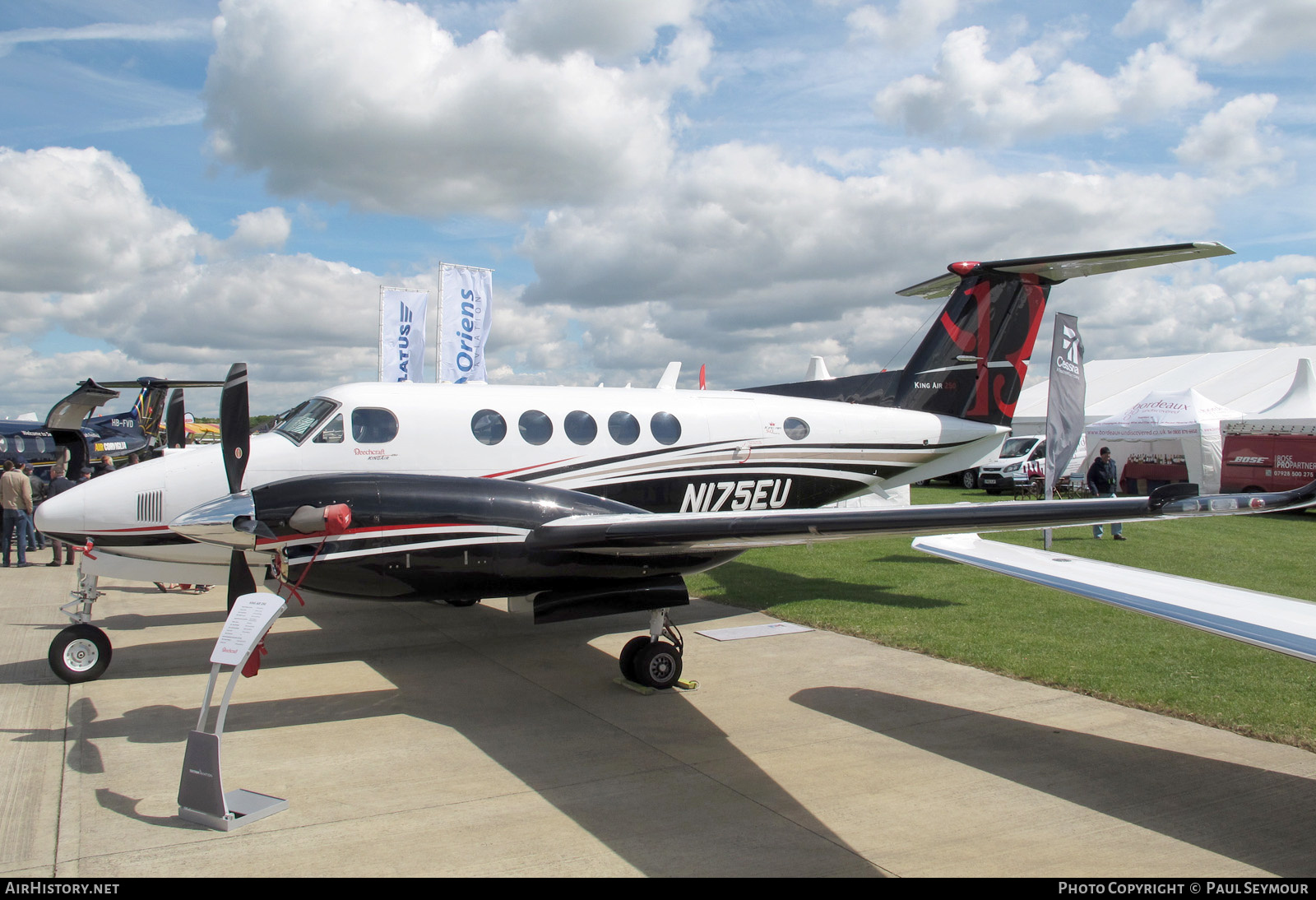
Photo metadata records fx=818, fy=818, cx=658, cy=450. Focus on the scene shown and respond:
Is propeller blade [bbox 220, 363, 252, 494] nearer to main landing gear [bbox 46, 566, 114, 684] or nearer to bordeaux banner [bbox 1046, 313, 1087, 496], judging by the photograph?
main landing gear [bbox 46, 566, 114, 684]

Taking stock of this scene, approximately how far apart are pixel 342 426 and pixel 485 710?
306 cm

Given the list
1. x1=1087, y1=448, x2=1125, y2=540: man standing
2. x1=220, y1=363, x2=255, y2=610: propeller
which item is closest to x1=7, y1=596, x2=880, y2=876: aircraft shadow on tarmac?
x1=220, y1=363, x2=255, y2=610: propeller

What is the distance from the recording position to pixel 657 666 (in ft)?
22.1

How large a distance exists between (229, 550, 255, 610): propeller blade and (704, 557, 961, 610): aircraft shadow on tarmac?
19.5 ft

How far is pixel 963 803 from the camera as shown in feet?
15.0

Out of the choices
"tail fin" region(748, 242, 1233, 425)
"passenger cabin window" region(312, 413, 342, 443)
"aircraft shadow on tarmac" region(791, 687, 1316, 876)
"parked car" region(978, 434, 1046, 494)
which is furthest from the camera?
"parked car" region(978, 434, 1046, 494)

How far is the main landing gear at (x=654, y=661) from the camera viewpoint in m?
6.71

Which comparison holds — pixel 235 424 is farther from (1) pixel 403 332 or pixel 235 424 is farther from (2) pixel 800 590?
(1) pixel 403 332

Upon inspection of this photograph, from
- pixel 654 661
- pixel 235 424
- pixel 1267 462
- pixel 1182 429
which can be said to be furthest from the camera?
pixel 1182 429

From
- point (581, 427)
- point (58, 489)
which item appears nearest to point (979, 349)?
point (581, 427)

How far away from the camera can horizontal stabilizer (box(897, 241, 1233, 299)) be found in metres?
9.54

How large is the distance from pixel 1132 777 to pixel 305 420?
23.5 feet

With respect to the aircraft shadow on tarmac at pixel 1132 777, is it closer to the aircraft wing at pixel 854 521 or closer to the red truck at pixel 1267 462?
the aircraft wing at pixel 854 521
